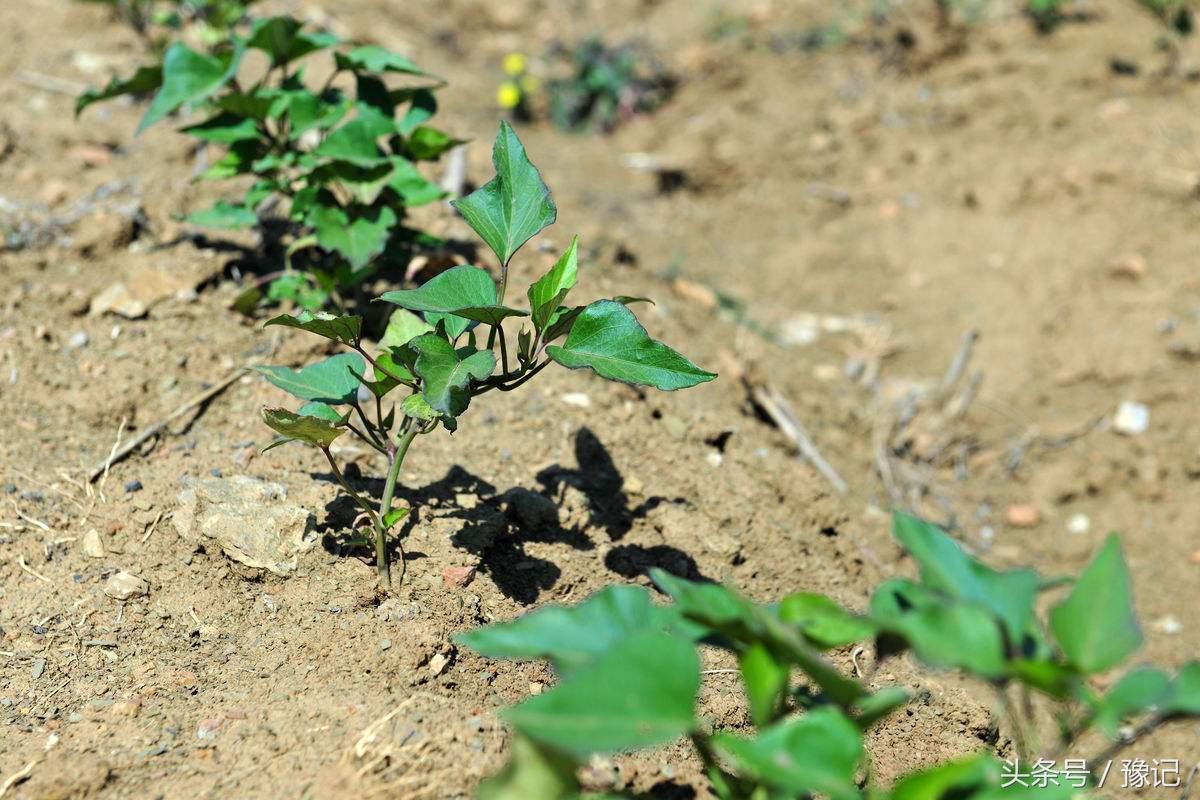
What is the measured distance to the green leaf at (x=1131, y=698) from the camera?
1.03 m

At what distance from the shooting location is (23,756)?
1.58 metres

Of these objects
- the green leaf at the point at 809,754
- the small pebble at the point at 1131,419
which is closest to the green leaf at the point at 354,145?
the green leaf at the point at 809,754

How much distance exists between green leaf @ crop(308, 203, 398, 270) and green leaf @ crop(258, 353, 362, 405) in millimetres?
632

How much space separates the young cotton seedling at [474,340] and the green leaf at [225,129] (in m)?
0.94

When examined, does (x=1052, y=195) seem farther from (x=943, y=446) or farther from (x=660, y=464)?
(x=660, y=464)

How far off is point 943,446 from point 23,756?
9.00 ft

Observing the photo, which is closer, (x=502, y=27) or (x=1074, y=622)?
(x=1074, y=622)

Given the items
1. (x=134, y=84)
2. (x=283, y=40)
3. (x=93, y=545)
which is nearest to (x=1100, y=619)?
(x=93, y=545)

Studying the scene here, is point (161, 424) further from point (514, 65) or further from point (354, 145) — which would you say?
point (514, 65)

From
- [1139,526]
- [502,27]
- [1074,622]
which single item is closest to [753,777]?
[1074,622]

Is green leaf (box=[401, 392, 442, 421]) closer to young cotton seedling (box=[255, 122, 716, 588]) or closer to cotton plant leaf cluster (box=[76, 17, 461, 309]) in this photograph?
young cotton seedling (box=[255, 122, 716, 588])

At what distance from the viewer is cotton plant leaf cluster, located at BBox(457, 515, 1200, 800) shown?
103cm


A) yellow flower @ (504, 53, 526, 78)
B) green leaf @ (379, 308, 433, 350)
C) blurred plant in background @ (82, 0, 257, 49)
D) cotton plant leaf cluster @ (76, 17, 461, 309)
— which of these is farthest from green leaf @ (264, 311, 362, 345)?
yellow flower @ (504, 53, 526, 78)

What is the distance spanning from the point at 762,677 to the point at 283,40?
200 centimetres
